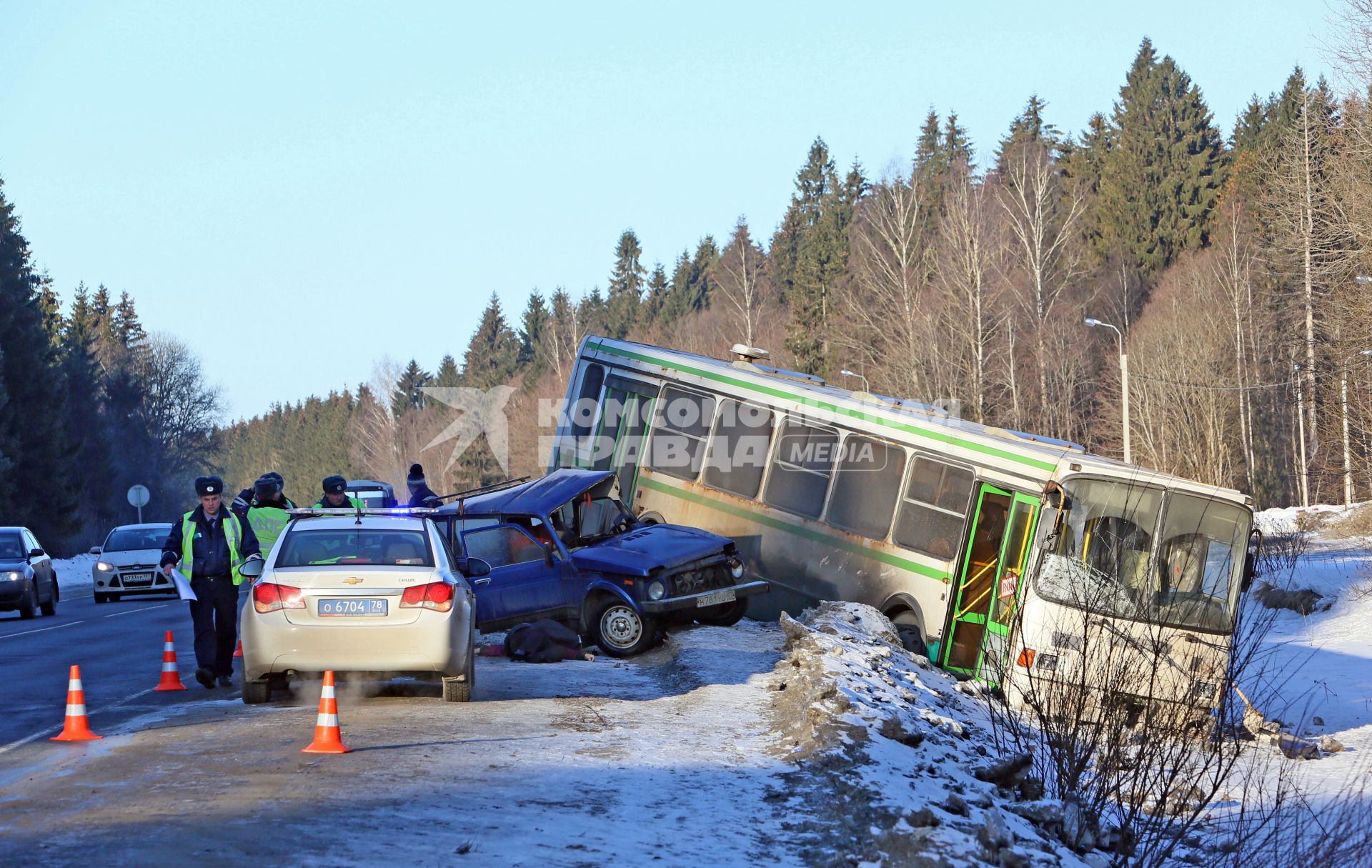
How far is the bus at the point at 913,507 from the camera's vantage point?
14.1m

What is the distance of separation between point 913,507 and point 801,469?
1.96 m

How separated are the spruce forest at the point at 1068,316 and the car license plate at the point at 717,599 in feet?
77.4

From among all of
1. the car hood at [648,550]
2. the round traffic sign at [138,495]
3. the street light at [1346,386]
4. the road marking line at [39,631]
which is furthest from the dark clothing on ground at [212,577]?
the round traffic sign at [138,495]

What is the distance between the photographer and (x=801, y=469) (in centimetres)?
1864

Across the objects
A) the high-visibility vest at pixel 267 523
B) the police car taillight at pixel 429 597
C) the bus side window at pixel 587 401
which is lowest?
the police car taillight at pixel 429 597

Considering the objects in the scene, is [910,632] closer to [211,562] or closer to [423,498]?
[423,498]

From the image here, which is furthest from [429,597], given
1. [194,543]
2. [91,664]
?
[91,664]

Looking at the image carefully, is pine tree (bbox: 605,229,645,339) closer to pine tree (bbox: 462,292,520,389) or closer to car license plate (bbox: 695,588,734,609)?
pine tree (bbox: 462,292,520,389)

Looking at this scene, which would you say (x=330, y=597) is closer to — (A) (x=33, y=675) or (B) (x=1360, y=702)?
(A) (x=33, y=675)

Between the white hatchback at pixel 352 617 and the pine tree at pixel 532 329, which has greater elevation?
the pine tree at pixel 532 329

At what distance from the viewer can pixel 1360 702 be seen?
63.4 feet

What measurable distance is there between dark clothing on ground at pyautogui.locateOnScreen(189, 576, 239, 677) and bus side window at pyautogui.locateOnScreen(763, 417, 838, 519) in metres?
7.99

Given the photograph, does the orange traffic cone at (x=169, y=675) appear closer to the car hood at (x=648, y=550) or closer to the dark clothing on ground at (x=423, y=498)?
the dark clothing on ground at (x=423, y=498)

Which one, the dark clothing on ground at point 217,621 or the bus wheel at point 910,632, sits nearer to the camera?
the dark clothing on ground at point 217,621
